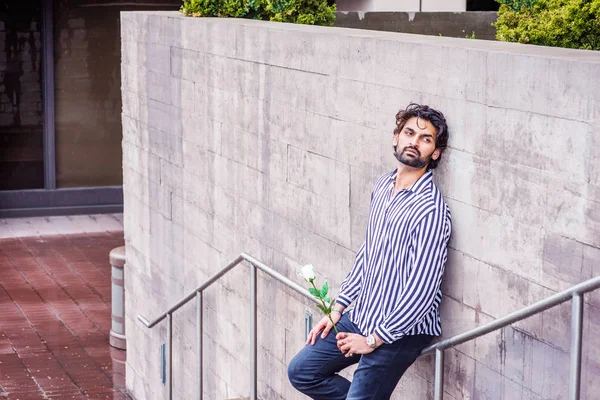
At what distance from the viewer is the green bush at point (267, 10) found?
8.01 meters

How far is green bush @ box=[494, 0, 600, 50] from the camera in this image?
5516mm

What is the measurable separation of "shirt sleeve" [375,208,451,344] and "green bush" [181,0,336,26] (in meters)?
3.69

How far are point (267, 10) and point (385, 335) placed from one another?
410cm

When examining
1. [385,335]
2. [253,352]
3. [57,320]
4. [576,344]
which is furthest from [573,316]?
[57,320]

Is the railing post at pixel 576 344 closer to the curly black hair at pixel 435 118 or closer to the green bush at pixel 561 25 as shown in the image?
the curly black hair at pixel 435 118

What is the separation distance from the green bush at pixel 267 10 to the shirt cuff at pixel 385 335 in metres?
3.85

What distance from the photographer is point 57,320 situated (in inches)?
441

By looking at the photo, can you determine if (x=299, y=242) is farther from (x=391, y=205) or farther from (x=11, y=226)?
(x=11, y=226)

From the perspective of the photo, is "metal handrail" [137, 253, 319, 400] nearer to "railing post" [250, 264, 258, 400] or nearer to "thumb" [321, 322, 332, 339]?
"railing post" [250, 264, 258, 400]

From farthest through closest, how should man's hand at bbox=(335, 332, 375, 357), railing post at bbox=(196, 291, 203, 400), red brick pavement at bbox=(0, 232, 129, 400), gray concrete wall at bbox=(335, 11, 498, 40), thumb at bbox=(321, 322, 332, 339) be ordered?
gray concrete wall at bbox=(335, 11, 498, 40) < red brick pavement at bbox=(0, 232, 129, 400) < railing post at bbox=(196, 291, 203, 400) < thumb at bbox=(321, 322, 332, 339) < man's hand at bbox=(335, 332, 375, 357)

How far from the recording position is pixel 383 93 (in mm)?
5309

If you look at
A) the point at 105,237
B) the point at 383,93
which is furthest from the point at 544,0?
the point at 105,237

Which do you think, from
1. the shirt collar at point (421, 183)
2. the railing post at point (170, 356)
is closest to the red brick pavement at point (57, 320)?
the railing post at point (170, 356)

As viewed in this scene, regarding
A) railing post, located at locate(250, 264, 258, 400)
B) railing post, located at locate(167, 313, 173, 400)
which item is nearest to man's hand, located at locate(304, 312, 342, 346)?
railing post, located at locate(250, 264, 258, 400)
